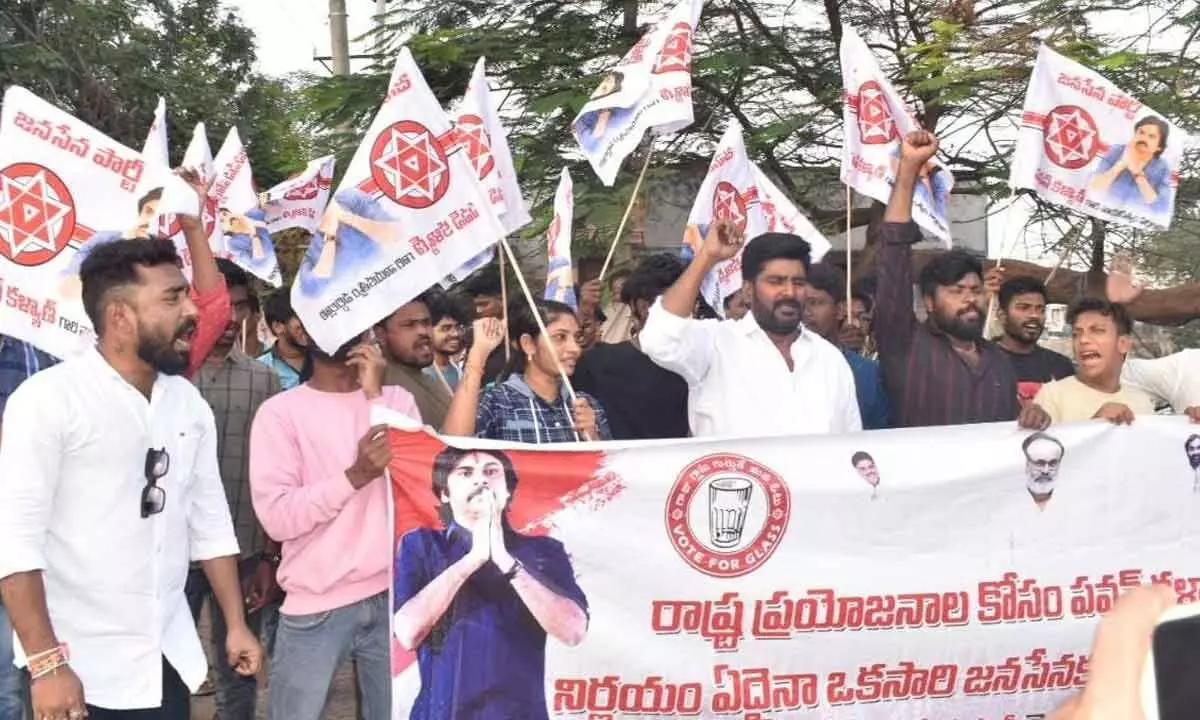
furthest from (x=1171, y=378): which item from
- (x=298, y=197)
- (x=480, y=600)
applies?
(x=298, y=197)

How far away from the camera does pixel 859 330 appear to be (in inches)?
287

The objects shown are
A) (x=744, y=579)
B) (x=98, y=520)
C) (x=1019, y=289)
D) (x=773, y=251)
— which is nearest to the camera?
(x=98, y=520)

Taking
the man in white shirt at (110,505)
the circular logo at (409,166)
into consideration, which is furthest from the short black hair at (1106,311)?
the man in white shirt at (110,505)

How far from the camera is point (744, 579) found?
427 cm

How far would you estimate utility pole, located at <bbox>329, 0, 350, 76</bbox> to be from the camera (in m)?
17.1

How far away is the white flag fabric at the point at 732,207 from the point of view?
7.35m

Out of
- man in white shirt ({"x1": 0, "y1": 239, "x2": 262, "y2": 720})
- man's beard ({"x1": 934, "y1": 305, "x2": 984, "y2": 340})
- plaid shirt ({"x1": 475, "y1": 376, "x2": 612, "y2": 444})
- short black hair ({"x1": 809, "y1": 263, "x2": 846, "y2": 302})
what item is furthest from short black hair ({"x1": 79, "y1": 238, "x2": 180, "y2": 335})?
short black hair ({"x1": 809, "y1": 263, "x2": 846, "y2": 302})

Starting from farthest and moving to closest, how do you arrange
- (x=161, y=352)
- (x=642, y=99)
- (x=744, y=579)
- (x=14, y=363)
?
(x=642, y=99), (x=14, y=363), (x=744, y=579), (x=161, y=352)

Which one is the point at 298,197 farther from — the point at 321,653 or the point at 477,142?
the point at 321,653

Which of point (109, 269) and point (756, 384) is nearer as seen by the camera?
point (109, 269)

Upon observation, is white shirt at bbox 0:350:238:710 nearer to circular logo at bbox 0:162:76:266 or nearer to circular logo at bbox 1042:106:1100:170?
circular logo at bbox 0:162:76:266

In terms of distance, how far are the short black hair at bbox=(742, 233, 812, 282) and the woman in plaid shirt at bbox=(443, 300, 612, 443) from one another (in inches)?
28.1

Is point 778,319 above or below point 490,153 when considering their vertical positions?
below

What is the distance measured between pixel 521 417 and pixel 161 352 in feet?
4.76
